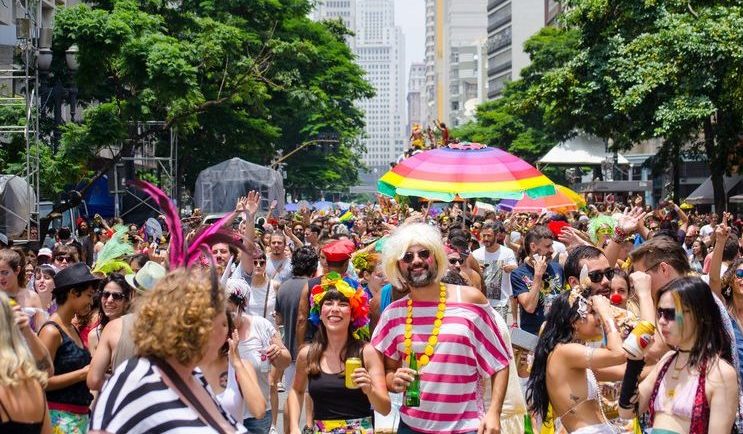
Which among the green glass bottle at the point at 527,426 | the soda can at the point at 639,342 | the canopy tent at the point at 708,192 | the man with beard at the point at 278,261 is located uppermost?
the soda can at the point at 639,342

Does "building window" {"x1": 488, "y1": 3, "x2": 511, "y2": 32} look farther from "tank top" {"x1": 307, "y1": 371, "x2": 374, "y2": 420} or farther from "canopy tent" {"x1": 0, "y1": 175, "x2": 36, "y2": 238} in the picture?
"tank top" {"x1": 307, "y1": 371, "x2": 374, "y2": 420}

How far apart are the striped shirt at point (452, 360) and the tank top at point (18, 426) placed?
2099mm

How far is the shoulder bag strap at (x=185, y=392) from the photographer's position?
3.55 meters

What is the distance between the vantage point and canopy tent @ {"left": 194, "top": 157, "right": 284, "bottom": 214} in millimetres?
33844

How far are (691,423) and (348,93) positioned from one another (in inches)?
1938

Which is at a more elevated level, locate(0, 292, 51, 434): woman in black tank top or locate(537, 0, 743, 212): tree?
locate(537, 0, 743, 212): tree

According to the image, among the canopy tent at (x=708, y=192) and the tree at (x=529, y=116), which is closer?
the canopy tent at (x=708, y=192)

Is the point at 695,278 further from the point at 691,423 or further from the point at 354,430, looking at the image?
the point at 354,430

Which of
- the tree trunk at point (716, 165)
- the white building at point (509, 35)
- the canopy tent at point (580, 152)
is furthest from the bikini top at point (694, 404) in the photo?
the white building at point (509, 35)

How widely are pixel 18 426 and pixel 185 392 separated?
0.95 meters

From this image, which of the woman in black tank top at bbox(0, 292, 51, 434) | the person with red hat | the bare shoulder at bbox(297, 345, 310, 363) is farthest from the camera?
the person with red hat

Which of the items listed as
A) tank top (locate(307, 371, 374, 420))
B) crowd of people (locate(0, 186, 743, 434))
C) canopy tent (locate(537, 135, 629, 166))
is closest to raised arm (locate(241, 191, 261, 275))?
crowd of people (locate(0, 186, 743, 434))

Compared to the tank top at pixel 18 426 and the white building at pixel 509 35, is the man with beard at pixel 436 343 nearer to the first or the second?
the tank top at pixel 18 426

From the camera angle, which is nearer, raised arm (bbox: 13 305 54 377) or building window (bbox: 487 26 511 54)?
raised arm (bbox: 13 305 54 377)
